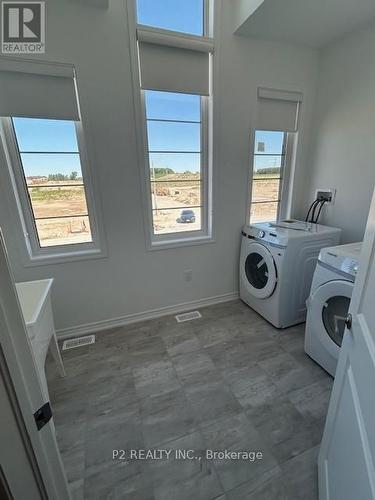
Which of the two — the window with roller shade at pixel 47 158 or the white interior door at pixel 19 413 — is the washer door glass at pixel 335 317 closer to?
the white interior door at pixel 19 413

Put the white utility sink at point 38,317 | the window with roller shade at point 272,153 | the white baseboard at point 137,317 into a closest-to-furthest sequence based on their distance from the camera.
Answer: the white utility sink at point 38,317 → the white baseboard at point 137,317 → the window with roller shade at point 272,153

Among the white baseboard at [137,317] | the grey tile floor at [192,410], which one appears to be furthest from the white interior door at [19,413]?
the white baseboard at [137,317]

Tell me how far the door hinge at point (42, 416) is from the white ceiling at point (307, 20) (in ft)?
8.19

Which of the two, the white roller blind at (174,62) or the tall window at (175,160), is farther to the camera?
the tall window at (175,160)

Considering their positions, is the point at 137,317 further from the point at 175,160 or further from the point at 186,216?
the point at 175,160

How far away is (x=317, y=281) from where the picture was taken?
158cm

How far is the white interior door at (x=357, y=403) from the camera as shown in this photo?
65cm

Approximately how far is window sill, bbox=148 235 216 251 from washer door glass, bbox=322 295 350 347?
3.85ft

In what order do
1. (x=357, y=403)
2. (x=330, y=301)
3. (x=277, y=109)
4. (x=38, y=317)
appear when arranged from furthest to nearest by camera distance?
(x=277, y=109) → (x=330, y=301) → (x=38, y=317) → (x=357, y=403)

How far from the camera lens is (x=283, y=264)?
6.21 ft

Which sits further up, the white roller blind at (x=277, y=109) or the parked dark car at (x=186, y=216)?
the white roller blind at (x=277, y=109)

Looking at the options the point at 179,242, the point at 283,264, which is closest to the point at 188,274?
the point at 179,242

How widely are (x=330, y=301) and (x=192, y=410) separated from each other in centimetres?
114

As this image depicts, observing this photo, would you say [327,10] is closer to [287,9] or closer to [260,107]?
[287,9]
